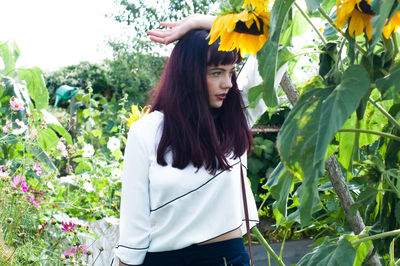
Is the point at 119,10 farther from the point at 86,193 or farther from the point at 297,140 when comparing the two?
the point at 297,140

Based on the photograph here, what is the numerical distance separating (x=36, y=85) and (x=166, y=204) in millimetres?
1477

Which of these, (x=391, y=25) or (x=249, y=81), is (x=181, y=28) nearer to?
(x=249, y=81)

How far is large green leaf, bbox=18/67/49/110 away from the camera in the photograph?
9.57 feet

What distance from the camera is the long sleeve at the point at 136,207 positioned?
69.2 inches

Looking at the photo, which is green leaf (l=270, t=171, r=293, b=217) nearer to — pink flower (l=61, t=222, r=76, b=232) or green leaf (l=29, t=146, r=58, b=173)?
pink flower (l=61, t=222, r=76, b=232)

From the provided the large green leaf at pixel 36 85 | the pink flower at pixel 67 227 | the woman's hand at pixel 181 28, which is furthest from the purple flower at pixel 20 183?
the woman's hand at pixel 181 28

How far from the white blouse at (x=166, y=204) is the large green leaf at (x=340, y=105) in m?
1.00

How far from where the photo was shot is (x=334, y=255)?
3.47 ft

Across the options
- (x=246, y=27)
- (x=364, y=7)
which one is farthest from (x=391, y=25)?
(x=246, y=27)

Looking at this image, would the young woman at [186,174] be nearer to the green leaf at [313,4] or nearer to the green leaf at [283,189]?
the green leaf at [283,189]

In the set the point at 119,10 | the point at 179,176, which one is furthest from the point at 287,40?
the point at 119,10

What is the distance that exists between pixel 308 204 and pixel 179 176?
923 mm

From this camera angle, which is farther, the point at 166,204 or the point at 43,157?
the point at 43,157

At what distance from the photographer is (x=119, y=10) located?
11.4 m
